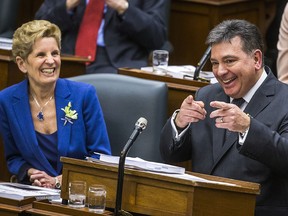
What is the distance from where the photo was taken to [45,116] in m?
4.05

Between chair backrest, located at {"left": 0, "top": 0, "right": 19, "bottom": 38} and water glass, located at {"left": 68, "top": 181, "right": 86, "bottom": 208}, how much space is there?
2750 millimetres

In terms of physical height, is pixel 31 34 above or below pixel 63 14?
below

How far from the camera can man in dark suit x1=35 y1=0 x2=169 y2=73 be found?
5273mm

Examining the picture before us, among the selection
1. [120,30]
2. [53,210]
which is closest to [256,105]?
[53,210]

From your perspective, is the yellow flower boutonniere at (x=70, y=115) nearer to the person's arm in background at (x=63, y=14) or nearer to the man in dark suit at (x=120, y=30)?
the man in dark suit at (x=120, y=30)

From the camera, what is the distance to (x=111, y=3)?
5254 millimetres

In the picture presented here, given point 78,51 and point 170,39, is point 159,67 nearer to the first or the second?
point 78,51

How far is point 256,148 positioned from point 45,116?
3.78 feet

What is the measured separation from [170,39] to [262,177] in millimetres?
3072

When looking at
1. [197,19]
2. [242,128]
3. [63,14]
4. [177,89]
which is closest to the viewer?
[242,128]

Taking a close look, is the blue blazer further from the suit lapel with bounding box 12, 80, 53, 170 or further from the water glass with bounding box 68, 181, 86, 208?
the water glass with bounding box 68, 181, 86, 208

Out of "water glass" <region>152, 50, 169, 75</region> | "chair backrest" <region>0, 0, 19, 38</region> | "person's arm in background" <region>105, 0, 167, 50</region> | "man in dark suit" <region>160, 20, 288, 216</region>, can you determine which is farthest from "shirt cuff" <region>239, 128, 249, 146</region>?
"chair backrest" <region>0, 0, 19, 38</region>

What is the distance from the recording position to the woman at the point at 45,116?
3998mm

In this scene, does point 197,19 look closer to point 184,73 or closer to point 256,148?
point 184,73
